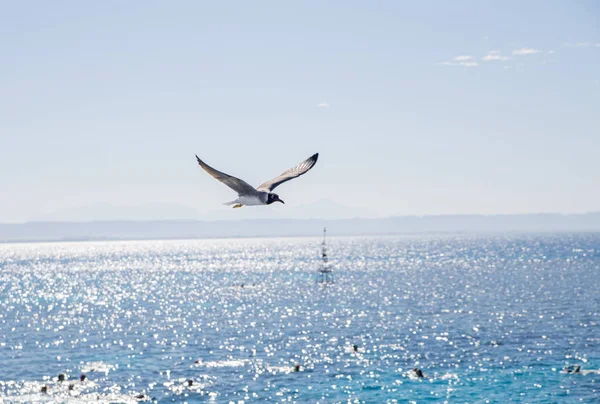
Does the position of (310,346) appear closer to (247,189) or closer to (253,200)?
(253,200)

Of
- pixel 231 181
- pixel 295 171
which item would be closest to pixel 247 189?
pixel 231 181

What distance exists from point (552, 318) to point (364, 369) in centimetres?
5174

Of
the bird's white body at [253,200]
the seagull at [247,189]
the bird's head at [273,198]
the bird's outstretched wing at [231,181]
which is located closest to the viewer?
the bird's outstretched wing at [231,181]

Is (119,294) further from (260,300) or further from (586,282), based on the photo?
(586,282)

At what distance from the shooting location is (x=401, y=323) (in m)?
110

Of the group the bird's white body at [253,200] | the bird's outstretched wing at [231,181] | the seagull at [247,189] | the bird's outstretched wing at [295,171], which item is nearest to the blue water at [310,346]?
the bird's outstretched wing at [295,171]

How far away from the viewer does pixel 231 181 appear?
1606 cm

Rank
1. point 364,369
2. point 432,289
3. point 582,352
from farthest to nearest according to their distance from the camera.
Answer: point 432,289 → point 582,352 → point 364,369

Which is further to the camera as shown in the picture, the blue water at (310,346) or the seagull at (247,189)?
the blue water at (310,346)

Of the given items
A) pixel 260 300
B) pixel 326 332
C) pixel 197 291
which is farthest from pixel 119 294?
pixel 326 332

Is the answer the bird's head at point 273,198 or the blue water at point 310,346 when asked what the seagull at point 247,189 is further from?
the blue water at point 310,346

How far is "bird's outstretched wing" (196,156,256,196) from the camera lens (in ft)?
48.9

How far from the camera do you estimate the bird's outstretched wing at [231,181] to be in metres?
14.9

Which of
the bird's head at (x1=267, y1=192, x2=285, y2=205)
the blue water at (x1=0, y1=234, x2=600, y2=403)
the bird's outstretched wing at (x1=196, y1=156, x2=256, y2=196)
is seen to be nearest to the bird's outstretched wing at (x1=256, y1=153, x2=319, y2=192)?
the bird's head at (x1=267, y1=192, x2=285, y2=205)
